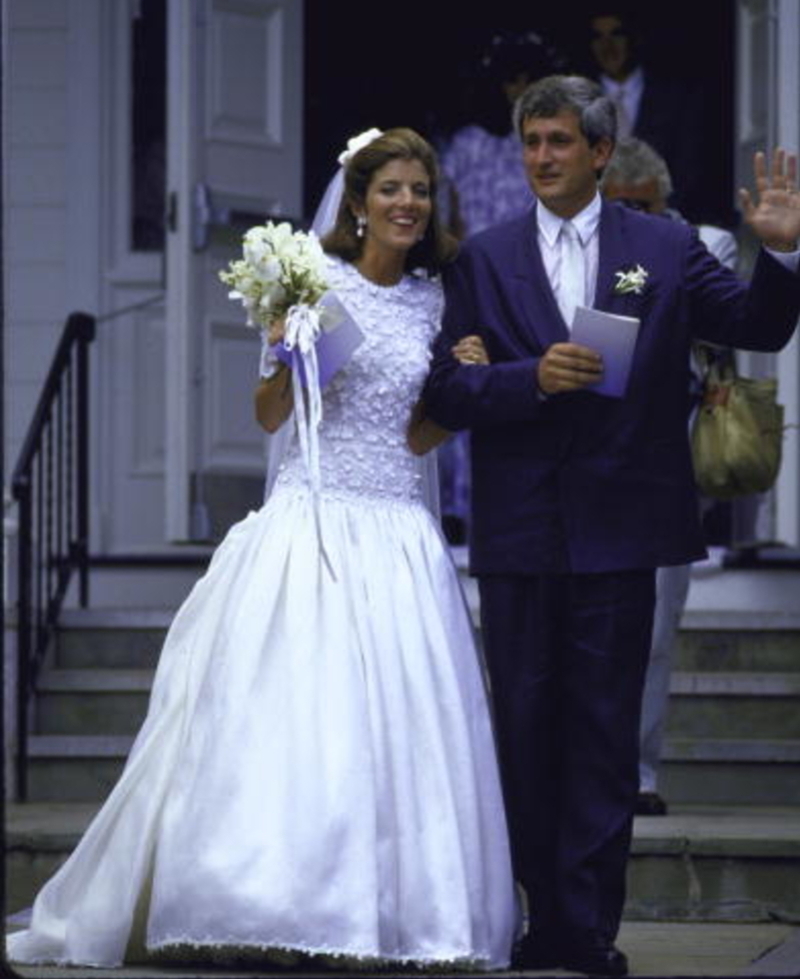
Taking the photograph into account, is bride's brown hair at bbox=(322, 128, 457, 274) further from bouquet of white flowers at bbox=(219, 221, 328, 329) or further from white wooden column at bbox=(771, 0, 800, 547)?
white wooden column at bbox=(771, 0, 800, 547)

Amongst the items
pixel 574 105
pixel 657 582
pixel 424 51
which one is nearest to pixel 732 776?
pixel 657 582

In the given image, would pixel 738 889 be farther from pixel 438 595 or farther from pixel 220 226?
pixel 220 226

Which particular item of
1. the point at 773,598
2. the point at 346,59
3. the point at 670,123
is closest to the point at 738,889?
the point at 773,598

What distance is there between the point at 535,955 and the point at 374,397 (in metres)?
1.34

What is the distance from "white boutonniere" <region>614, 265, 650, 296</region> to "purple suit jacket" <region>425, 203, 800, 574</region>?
0.02 metres

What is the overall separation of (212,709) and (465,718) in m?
0.56

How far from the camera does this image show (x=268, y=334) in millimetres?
6406

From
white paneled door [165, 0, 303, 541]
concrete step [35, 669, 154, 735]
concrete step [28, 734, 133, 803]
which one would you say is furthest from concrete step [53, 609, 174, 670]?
concrete step [28, 734, 133, 803]

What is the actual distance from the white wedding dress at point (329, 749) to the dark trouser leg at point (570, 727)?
131mm

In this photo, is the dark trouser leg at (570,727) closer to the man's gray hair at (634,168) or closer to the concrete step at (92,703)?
the man's gray hair at (634,168)

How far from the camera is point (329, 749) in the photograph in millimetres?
6113

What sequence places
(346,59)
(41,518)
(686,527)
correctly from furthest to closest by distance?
1. (346,59)
2. (41,518)
3. (686,527)

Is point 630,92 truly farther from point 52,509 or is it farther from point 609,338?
point 609,338

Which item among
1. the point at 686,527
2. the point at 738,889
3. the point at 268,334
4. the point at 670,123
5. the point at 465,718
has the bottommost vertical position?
the point at 738,889
